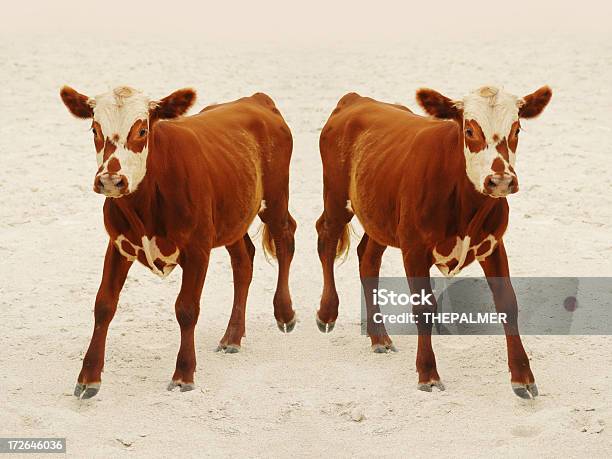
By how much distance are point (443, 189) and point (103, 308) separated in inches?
94.5

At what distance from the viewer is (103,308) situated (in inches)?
288

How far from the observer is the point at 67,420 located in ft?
22.1

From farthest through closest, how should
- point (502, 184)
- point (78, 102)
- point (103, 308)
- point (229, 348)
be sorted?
1. point (229, 348)
2. point (103, 308)
3. point (78, 102)
4. point (502, 184)

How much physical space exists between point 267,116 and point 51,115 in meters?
8.45

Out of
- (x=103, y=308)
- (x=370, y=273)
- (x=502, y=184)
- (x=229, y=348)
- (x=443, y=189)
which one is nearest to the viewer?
(x=502, y=184)

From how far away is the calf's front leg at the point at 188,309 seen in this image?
287 inches

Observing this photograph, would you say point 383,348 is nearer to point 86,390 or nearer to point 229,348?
point 229,348

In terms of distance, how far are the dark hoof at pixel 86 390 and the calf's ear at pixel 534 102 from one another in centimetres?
330

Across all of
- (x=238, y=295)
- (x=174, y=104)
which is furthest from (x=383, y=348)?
(x=174, y=104)

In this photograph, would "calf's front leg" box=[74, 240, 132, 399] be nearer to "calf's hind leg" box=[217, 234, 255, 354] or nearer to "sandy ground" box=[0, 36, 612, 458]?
"sandy ground" box=[0, 36, 612, 458]

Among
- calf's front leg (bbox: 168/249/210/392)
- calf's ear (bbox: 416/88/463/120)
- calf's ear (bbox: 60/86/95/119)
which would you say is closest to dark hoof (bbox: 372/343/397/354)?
calf's front leg (bbox: 168/249/210/392)

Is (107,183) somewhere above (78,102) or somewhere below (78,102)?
below

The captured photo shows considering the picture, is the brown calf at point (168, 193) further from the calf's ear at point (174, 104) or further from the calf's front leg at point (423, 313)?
the calf's front leg at point (423, 313)

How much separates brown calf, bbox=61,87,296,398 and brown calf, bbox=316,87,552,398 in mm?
1006
